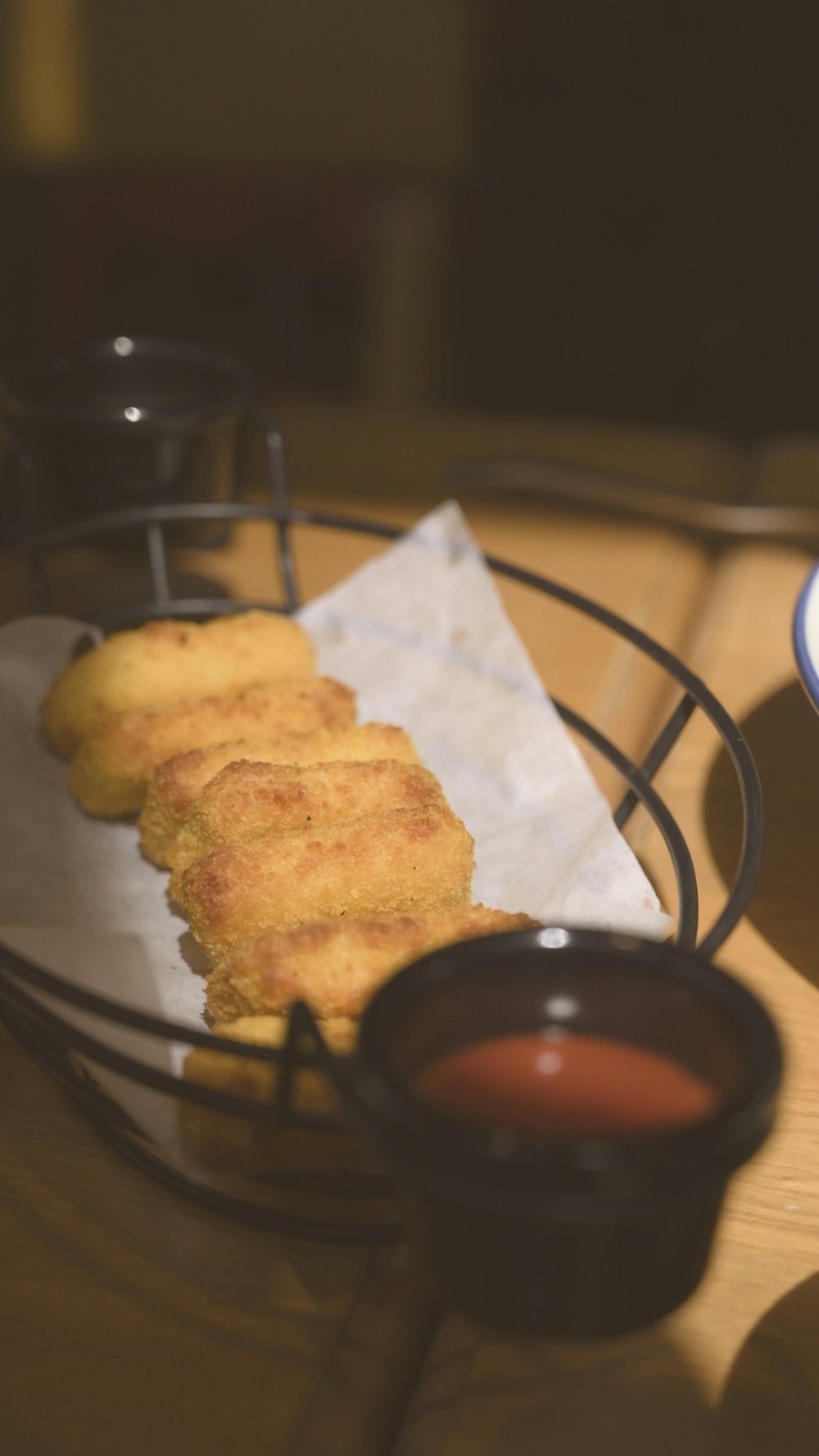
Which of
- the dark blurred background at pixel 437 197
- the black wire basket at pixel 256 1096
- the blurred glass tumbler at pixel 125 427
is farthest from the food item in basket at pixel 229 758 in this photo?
the dark blurred background at pixel 437 197

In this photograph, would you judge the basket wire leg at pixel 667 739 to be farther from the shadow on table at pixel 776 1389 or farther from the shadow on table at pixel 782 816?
the shadow on table at pixel 776 1389

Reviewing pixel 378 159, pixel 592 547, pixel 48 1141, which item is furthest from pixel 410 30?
pixel 48 1141

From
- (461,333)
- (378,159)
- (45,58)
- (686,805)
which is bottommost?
(461,333)

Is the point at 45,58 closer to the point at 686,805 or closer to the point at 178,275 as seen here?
the point at 178,275

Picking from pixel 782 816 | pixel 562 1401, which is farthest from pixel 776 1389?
pixel 782 816

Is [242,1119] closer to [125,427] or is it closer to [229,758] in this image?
[229,758]

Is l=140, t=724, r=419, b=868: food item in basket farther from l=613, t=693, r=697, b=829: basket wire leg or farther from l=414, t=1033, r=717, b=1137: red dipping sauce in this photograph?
l=414, t=1033, r=717, b=1137: red dipping sauce
